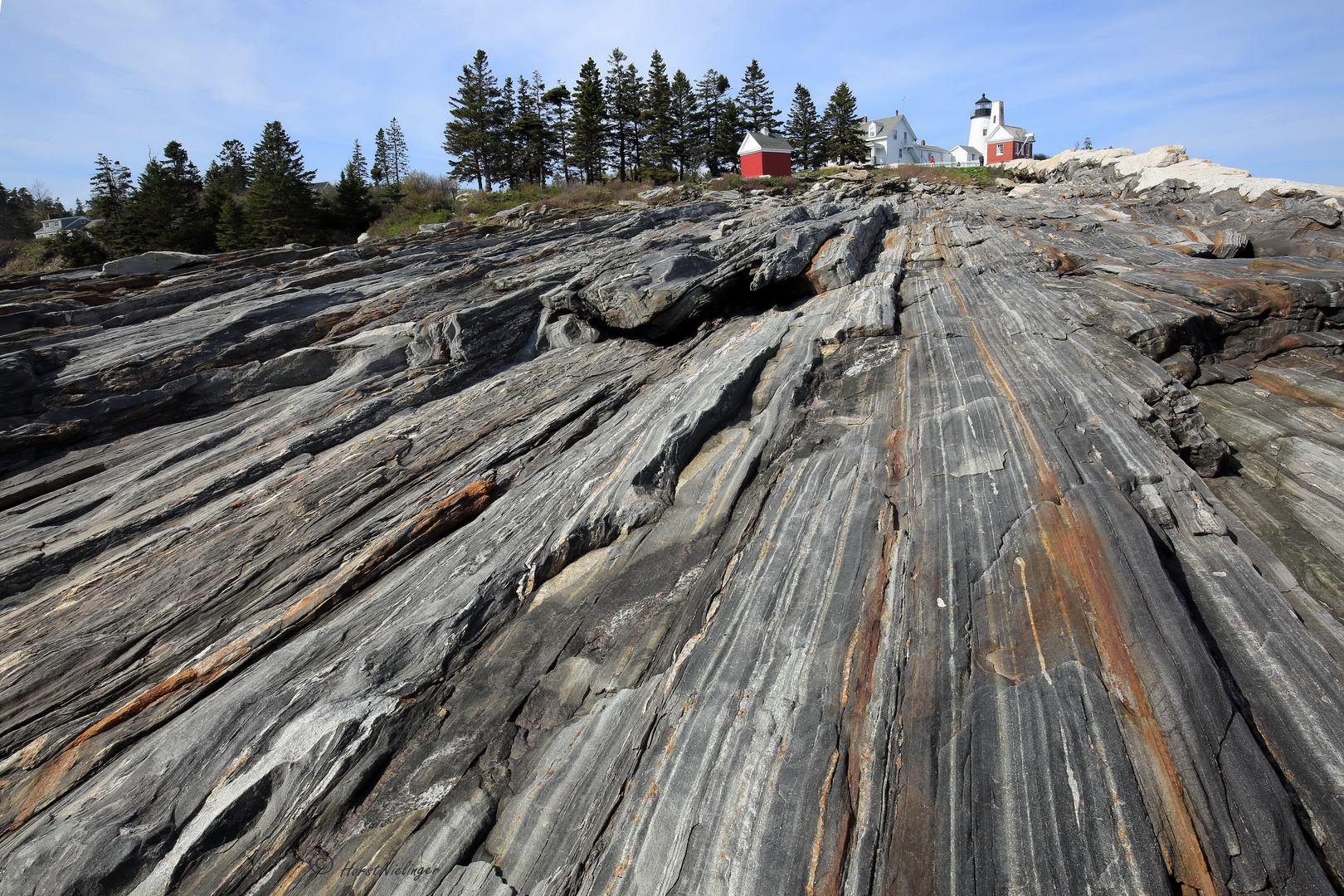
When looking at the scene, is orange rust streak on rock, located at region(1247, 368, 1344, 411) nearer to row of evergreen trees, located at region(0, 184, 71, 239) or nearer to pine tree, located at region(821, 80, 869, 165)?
pine tree, located at region(821, 80, 869, 165)

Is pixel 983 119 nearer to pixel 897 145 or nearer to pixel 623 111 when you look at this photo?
pixel 897 145

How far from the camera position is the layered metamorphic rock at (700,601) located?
14.4 ft

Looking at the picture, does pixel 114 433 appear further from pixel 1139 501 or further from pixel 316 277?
pixel 1139 501

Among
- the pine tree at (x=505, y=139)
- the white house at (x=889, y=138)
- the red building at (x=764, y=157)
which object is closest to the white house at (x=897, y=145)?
the white house at (x=889, y=138)

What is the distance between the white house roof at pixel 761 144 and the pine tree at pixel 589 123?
50.9ft

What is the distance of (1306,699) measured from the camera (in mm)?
4586

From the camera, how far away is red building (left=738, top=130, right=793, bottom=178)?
60031mm

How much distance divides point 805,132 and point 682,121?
1827 cm

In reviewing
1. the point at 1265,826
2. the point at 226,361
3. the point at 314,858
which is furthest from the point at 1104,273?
the point at 226,361

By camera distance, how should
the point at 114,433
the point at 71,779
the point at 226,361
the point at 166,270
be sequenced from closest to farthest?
the point at 71,779 → the point at 114,433 → the point at 226,361 → the point at 166,270

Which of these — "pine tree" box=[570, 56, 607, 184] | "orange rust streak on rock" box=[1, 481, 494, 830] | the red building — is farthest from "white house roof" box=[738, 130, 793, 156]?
"orange rust streak on rock" box=[1, 481, 494, 830]

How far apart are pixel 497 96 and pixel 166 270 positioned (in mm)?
46343

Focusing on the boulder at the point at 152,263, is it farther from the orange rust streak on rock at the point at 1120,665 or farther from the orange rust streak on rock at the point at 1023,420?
the orange rust streak on rock at the point at 1120,665

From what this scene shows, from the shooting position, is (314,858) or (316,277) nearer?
(314,858)
